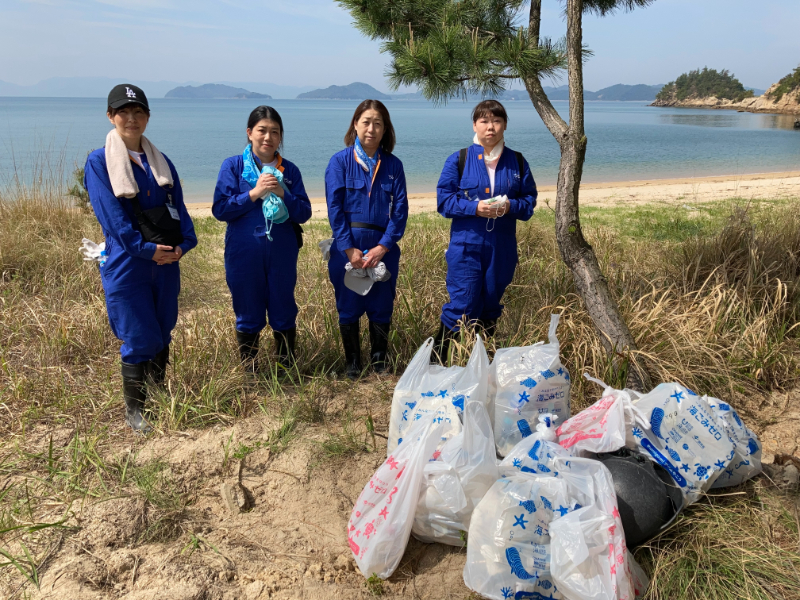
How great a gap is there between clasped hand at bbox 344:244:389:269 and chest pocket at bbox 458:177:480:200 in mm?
639

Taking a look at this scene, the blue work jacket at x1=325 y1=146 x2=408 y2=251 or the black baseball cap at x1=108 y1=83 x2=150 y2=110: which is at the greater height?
the black baseball cap at x1=108 y1=83 x2=150 y2=110

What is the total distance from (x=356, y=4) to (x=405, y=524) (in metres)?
3.29

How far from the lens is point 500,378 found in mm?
2752

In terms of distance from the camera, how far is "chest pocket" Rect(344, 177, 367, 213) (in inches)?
144

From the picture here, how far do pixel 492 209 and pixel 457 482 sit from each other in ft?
6.14

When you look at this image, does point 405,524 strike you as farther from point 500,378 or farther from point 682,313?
point 682,313

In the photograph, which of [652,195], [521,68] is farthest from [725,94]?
[521,68]

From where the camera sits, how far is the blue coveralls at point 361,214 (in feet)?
12.0

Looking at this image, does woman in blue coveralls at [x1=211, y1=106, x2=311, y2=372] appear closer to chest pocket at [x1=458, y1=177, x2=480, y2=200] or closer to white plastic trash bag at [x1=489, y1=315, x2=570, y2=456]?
chest pocket at [x1=458, y1=177, x2=480, y2=200]

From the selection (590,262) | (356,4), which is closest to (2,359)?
(356,4)

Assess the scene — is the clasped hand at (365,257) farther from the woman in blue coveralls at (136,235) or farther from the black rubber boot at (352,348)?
the woman in blue coveralls at (136,235)

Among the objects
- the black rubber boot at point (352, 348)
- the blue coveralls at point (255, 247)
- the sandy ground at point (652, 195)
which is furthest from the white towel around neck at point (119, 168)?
the sandy ground at point (652, 195)

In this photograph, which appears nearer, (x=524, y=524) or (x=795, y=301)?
(x=524, y=524)

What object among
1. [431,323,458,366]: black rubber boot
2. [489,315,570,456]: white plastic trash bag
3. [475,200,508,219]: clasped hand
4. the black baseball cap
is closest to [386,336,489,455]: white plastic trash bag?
[489,315,570,456]: white plastic trash bag
